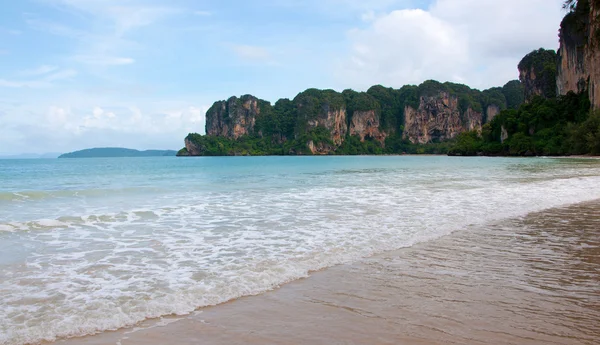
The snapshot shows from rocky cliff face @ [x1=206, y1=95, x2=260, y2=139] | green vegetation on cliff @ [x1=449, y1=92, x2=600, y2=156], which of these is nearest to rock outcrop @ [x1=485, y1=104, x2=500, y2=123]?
green vegetation on cliff @ [x1=449, y1=92, x2=600, y2=156]

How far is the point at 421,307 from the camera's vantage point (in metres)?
3.71

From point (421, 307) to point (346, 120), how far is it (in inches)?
6298

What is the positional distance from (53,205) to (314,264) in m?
10.5

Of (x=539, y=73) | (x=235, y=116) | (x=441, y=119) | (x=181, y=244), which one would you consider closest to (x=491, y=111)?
(x=441, y=119)

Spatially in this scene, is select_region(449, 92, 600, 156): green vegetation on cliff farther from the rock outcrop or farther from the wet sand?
→ the rock outcrop

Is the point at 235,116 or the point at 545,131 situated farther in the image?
the point at 235,116

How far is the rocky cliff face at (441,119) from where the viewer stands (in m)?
150

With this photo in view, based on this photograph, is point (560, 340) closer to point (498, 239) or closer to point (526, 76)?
point (498, 239)

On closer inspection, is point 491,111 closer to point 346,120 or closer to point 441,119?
point 441,119

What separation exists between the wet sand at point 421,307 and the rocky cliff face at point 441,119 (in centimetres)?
15338

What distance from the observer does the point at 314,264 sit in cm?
535

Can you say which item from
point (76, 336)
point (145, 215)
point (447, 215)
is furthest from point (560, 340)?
point (145, 215)

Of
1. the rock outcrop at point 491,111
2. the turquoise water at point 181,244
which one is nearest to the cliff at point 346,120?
the rock outcrop at point 491,111

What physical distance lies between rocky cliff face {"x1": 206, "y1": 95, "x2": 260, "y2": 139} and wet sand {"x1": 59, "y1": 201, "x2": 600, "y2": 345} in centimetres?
15724
